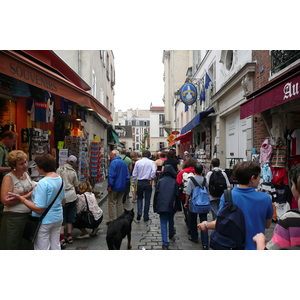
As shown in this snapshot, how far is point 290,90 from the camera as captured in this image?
4516 millimetres

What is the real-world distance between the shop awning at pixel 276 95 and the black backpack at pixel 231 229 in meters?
2.75

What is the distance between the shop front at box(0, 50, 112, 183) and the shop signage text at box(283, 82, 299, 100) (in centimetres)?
383

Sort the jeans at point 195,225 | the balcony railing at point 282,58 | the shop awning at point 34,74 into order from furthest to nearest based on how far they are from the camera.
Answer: the balcony railing at point 282,58 < the jeans at point 195,225 < the shop awning at point 34,74

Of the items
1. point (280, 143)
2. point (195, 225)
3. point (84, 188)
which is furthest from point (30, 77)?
point (280, 143)

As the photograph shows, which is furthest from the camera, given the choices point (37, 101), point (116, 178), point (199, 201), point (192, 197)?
point (116, 178)

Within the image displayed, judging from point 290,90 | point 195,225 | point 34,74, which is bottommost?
point 195,225

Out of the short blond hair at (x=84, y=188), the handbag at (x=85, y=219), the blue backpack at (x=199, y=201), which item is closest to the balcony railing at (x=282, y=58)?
the blue backpack at (x=199, y=201)

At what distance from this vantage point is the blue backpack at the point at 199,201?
498cm

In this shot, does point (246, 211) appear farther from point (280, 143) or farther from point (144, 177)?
point (144, 177)

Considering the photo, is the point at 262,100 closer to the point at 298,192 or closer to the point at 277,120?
the point at 277,120

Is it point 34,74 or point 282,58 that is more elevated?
point 282,58

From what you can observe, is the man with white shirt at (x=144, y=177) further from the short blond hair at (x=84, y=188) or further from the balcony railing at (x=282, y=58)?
the balcony railing at (x=282, y=58)

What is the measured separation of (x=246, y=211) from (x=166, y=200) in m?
2.59

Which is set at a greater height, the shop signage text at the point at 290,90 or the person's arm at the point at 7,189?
the shop signage text at the point at 290,90
